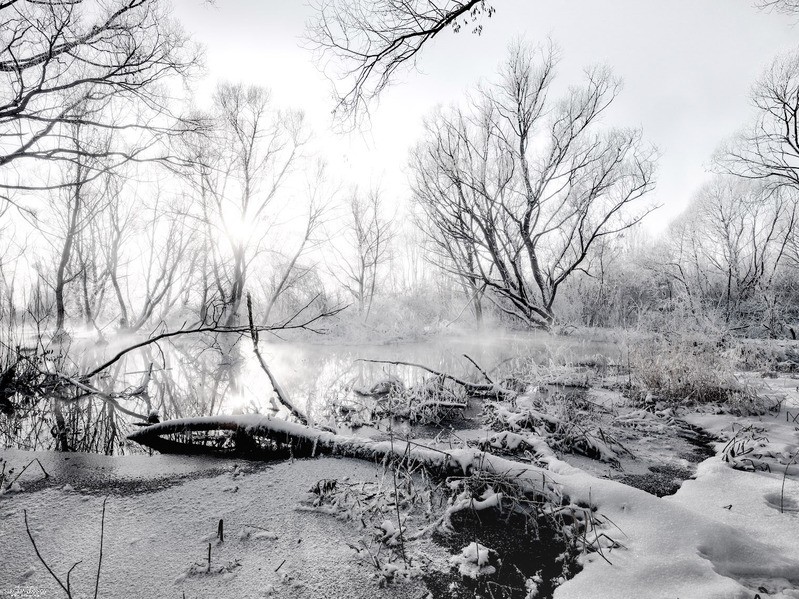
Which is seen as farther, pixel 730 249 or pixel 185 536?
pixel 730 249

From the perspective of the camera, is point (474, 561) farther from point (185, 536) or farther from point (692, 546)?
point (185, 536)

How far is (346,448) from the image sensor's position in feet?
11.8

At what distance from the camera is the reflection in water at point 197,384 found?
14.9 ft

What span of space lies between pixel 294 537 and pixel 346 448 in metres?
1.32

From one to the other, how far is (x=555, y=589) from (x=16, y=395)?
7864 millimetres

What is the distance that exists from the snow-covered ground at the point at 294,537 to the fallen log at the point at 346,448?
20cm

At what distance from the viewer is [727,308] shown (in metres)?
16.6

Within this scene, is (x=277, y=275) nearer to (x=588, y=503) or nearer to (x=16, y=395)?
(x=16, y=395)

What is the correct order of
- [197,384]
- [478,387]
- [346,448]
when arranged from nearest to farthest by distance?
1. [346,448]
2. [478,387]
3. [197,384]

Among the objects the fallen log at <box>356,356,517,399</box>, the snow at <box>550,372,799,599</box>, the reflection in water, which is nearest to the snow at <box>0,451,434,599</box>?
the snow at <box>550,372,799,599</box>

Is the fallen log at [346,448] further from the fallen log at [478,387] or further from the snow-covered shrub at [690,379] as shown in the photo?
the snow-covered shrub at [690,379]

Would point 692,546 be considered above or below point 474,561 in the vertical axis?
above

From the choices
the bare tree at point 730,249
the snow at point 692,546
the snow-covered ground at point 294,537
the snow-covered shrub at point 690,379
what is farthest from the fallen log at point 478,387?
the bare tree at point 730,249

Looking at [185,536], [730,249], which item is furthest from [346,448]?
[730,249]
